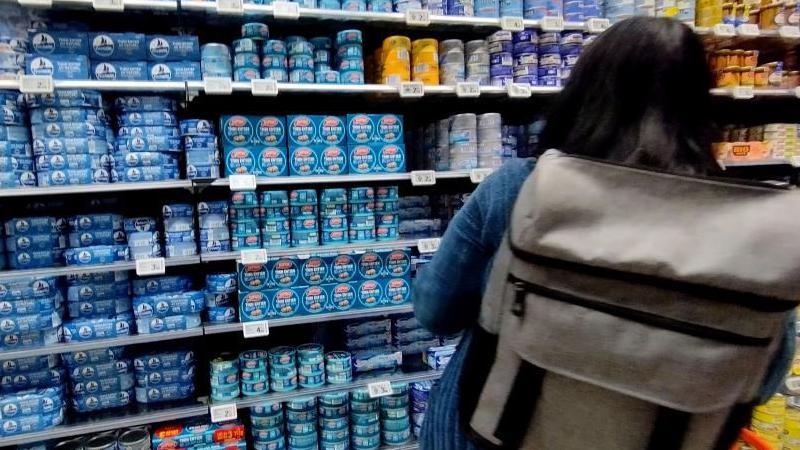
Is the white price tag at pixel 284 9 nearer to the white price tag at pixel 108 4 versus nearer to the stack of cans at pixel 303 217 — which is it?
the white price tag at pixel 108 4

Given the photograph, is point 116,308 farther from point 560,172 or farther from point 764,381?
point 764,381

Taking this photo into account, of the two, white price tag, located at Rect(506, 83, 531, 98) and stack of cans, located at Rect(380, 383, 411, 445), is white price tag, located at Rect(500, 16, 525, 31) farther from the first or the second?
stack of cans, located at Rect(380, 383, 411, 445)

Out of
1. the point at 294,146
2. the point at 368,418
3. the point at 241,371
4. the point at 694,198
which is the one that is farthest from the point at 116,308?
the point at 694,198

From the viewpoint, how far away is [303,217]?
2389mm

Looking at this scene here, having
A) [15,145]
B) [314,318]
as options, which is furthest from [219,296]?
[15,145]

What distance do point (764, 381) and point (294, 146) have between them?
6.35 feet

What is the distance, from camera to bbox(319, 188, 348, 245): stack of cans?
7.93 ft

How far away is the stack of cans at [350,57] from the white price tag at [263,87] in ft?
1.18

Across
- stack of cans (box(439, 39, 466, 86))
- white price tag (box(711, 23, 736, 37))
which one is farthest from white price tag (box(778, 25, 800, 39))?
stack of cans (box(439, 39, 466, 86))

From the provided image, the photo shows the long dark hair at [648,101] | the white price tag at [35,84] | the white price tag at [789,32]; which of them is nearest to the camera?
the long dark hair at [648,101]

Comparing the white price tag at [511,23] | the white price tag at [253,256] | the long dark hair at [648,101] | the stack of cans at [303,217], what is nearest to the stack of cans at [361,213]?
the stack of cans at [303,217]

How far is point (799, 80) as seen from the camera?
315 cm

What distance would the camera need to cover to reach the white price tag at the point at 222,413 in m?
2.25

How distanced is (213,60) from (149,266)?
0.92 meters
